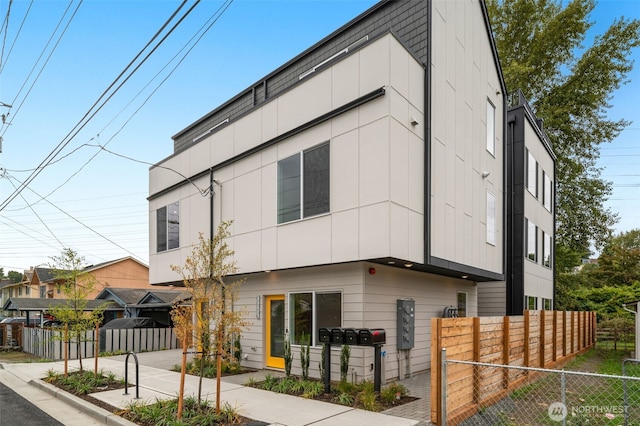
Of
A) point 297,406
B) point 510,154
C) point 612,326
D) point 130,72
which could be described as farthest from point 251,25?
point 612,326

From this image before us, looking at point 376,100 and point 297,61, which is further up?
point 297,61

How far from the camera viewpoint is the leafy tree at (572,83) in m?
26.0

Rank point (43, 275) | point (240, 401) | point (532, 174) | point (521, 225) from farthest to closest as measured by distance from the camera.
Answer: point (43, 275), point (532, 174), point (521, 225), point (240, 401)

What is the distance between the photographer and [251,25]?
8.90 meters

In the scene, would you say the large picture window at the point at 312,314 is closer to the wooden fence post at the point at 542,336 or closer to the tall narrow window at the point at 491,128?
the wooden fence post at the point at 542,336

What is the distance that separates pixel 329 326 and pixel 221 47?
8.54 meters

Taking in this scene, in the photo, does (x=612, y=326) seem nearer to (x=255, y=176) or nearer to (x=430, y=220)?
(x=430, y=220)

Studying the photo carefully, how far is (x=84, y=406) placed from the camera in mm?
8438

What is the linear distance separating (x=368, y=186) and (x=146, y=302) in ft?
60.5

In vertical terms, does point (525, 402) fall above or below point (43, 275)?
above

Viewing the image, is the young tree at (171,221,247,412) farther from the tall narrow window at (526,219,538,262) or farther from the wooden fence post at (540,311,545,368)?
the tall narrow window at (526,219,538,262)

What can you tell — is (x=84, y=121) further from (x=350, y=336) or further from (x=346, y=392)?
(x=346, y=392)

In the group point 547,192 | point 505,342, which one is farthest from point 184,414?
point 547,192

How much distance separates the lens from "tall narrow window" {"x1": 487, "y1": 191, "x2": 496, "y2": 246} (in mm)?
14062
